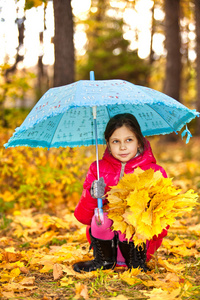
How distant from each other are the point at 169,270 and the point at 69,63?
13.1 feet

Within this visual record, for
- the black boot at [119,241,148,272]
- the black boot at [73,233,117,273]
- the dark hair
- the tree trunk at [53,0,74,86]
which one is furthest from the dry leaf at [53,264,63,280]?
the tree trunk at [53,0,74,86]

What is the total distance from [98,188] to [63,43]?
3.73 metres

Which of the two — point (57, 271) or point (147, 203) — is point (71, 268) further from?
point (147, 203)

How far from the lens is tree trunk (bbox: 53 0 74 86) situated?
511 cm

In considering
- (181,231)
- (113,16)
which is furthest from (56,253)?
(113,16)

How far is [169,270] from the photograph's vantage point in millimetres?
2410

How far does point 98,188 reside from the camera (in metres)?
2.28

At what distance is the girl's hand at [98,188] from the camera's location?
2.28 m

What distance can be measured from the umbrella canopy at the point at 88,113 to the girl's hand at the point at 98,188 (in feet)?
1.77

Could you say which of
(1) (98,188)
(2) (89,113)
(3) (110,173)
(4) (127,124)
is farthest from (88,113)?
(1) (98,188)

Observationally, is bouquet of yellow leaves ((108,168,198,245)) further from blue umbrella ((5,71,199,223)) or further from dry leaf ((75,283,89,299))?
dry leaf ((75,283,89,299))

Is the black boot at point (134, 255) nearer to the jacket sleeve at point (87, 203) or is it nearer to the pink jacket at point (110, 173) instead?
the pink jacket at point (110, 173)

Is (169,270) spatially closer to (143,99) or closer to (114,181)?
(114,181)

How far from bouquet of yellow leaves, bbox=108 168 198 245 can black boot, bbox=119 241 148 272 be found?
26 cm
